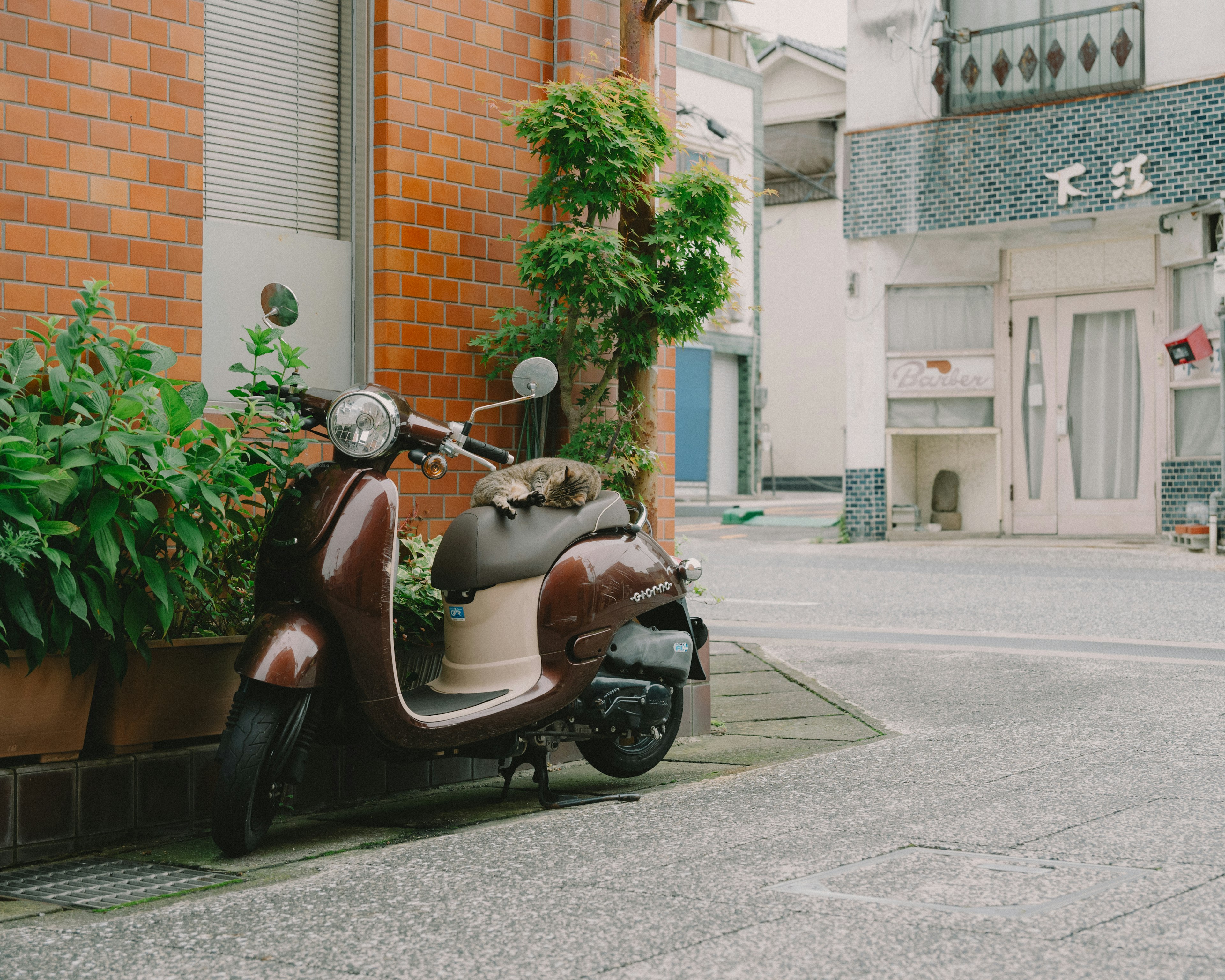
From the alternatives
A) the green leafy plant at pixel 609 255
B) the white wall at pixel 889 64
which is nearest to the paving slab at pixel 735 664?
the green leafy plant at pixel 609 255

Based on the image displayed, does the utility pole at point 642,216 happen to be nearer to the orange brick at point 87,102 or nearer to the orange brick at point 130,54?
the orange brick at point 130,54

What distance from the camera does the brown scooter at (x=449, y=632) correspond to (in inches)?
162

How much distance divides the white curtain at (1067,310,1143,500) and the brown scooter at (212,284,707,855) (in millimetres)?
14044

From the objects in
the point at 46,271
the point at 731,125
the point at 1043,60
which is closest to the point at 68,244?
the point at 46,271

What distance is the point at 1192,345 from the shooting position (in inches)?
653

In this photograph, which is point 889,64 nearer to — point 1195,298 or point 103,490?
point 1195,298

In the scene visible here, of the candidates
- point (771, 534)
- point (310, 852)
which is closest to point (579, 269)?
point (310, 852)

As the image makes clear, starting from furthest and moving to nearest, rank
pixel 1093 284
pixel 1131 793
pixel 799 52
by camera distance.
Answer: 1. pixel 799 52
2. pixel 1093 284
3. pixel 1131 793

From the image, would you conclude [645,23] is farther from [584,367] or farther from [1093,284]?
[1093,284]

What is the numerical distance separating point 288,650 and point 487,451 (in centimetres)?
94

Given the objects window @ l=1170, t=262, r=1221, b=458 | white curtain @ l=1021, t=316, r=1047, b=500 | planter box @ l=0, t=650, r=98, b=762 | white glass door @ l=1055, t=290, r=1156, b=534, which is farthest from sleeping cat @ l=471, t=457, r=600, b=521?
white curtain @ l=1021, t=316, r=1047, b=500

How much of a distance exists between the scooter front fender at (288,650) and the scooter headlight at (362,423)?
503mm

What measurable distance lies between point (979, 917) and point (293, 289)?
391 cm

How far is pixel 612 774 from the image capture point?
5.22 metres
